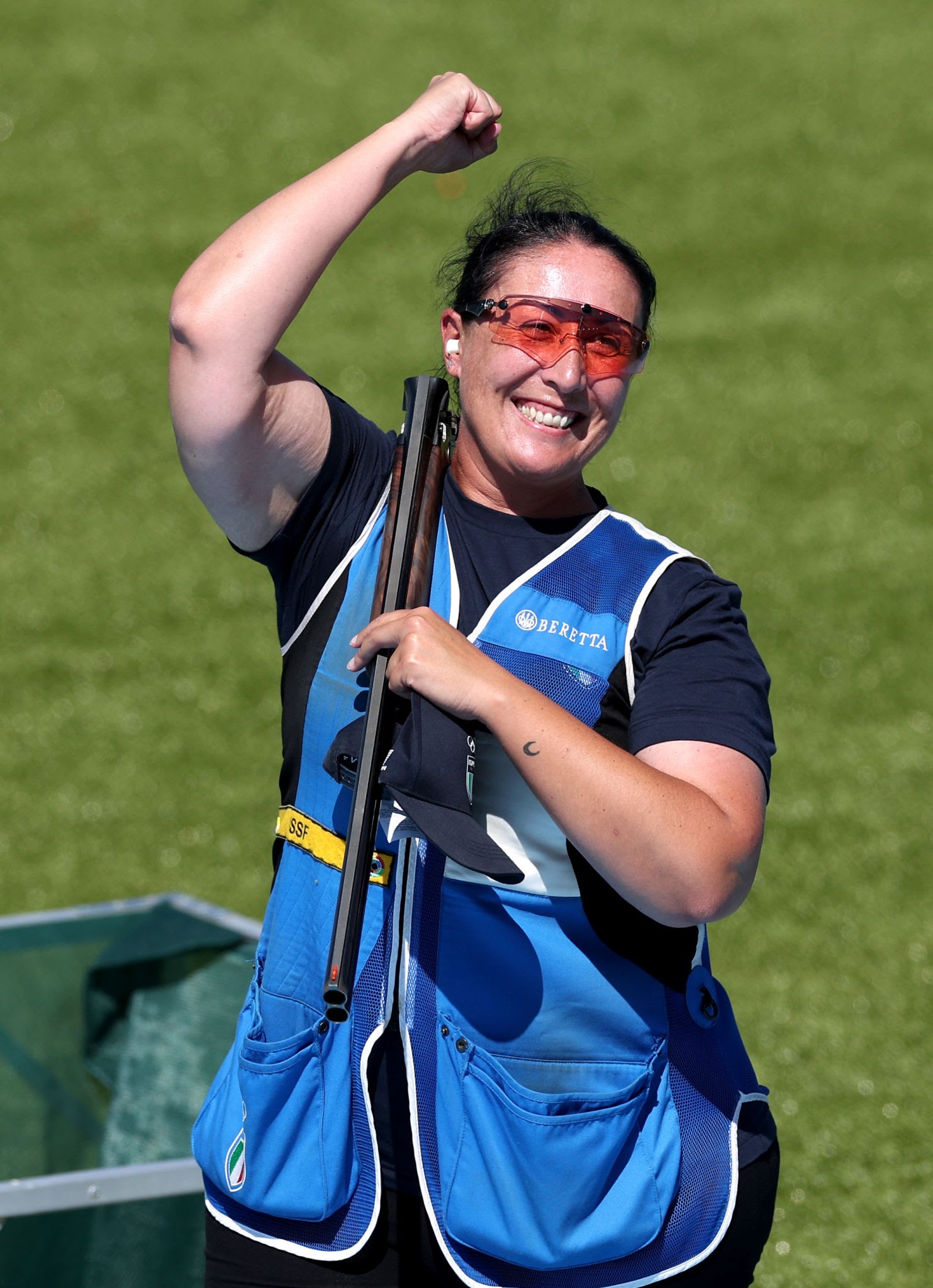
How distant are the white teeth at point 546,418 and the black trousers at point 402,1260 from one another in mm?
1027

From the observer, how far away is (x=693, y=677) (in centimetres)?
195

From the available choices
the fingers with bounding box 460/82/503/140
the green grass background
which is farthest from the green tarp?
the fingers with bounding box 460/82/503/140

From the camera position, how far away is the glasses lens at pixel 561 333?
2137mm

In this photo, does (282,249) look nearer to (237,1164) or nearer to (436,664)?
(436,664)

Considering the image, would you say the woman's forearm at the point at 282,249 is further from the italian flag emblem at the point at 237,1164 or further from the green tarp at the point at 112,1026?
the green tarp at the point at 112,1026

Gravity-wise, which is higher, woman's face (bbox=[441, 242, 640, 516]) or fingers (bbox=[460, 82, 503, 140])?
fingers (bbox=[460, 82, 503, 140])

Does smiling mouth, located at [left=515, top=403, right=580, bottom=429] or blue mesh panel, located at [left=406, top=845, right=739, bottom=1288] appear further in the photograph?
smiling mouth, located at [left=515, top=403, right=580, bottom=429]

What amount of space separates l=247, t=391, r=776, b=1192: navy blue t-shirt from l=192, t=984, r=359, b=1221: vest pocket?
56 mm

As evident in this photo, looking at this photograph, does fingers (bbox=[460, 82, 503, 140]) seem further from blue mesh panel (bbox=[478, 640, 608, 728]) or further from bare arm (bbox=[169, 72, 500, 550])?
blue mesh panel (bbox=[478, 640, 608, 728])

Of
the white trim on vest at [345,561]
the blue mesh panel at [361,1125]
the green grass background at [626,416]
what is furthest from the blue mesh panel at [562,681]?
the green grass background at [626,416]

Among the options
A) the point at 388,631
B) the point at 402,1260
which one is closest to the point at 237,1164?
the point at 402,1260

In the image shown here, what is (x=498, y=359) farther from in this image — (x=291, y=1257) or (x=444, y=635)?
(x=291, y=1257)

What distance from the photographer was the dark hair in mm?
2225

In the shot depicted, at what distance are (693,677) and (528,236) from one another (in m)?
0.71
